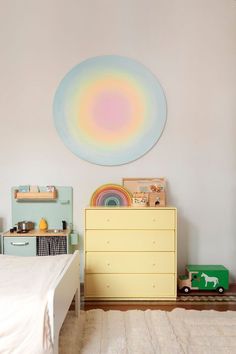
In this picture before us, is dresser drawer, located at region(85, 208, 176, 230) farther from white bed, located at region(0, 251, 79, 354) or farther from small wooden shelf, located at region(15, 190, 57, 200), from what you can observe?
white bed, located at region(0, 251, 79, 354)

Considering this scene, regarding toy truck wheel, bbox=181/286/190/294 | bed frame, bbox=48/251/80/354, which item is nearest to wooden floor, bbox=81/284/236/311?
toy truck wheel, bbox=181/286/190/294

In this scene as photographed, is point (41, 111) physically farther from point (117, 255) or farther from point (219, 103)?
point (219, 103)

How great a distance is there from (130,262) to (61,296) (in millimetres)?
1177

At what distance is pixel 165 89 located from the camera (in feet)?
11.0

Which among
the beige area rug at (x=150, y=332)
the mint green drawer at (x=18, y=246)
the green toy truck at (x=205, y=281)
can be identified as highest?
the mint green drawer at (x=18, y=246)

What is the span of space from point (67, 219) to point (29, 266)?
44.9 inches

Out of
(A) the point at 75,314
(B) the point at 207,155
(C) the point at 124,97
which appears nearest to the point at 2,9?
(C) the point at 124,97

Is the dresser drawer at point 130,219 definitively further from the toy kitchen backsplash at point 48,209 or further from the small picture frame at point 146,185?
the toy kitchen backsplash at point 48,209

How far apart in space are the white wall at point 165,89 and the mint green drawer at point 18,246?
46cm

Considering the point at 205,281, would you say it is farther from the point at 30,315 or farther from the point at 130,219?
the point at 30,315

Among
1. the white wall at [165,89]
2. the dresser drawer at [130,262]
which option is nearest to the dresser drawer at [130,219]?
the dresser drawer at [130,262]

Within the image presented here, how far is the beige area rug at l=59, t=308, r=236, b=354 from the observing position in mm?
2080

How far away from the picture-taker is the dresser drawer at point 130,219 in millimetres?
2936

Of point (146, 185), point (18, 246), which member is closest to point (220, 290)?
point (146, 185)
